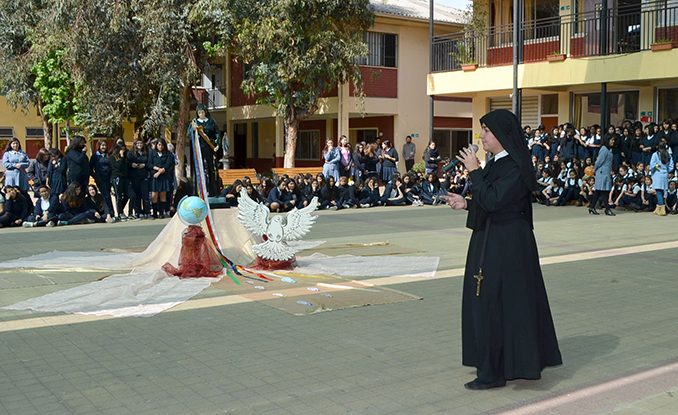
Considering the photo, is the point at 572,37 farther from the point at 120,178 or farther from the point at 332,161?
the point at 120,178

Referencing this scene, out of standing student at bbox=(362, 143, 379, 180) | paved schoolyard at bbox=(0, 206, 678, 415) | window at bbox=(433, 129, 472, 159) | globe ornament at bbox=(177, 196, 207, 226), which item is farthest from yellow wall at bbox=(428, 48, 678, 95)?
globe ornament at bbox=(177, 196, 207, 226)

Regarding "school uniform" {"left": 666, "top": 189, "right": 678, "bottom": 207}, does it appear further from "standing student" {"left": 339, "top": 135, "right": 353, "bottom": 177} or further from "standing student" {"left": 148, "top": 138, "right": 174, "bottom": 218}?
"standing student" {"left": 148, "top": 138, "right": 174, "bottom": 218}

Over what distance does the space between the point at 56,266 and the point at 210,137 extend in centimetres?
317

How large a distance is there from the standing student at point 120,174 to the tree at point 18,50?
1541 cm

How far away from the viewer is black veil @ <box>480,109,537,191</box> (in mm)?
5086

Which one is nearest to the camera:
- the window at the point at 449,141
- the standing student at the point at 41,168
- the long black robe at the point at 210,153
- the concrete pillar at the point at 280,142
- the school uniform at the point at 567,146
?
the long black robe at the point at 210,153

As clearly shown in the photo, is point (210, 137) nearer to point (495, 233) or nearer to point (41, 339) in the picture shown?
point (41, 339)

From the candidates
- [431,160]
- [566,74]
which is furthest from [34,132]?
[566,74]

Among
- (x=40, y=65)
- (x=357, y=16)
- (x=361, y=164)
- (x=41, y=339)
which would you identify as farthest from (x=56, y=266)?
(x=40, y=65)

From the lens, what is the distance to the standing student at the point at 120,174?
17.3 metres

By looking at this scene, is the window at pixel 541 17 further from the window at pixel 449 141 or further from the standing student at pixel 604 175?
the standing student at pixel 604 175

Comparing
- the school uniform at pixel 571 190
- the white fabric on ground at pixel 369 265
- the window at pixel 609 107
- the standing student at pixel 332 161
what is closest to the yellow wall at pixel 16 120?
the standing student at pixel 332 161

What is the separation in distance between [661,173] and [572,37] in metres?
8.50

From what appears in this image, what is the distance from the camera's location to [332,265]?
35.0 feet
